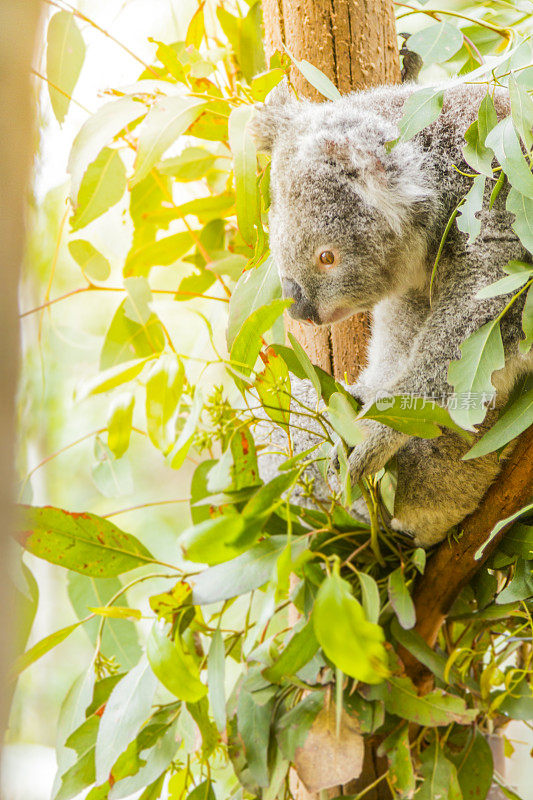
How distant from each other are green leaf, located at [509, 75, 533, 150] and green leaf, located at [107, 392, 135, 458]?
78 centimetres

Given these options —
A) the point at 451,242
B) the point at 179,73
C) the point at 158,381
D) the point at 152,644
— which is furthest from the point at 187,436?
the point at 179,73

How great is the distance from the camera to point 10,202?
0.48m

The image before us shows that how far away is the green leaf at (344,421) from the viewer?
114cm

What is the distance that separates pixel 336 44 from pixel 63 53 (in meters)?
0.69

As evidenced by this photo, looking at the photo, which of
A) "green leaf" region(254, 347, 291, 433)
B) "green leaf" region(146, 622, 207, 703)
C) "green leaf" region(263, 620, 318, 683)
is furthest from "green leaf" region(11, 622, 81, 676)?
"green leaf" region(254, 347, 291, 433)

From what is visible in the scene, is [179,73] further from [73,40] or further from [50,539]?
[50,539]

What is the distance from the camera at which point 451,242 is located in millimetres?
1597

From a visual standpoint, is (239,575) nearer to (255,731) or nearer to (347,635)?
(347,635)

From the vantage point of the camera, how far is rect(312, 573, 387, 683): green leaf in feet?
3.11

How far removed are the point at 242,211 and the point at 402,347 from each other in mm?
581

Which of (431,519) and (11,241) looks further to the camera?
(431,519)

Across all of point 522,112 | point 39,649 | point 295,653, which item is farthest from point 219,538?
point 522,112

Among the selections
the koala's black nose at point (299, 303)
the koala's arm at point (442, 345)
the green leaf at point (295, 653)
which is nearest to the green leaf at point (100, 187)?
the koala's black nose at point (299, 303)

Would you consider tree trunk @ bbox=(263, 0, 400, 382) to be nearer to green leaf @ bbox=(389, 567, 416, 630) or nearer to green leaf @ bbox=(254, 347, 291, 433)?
green leaf @ bbox=(254, 347, 291, 433)
